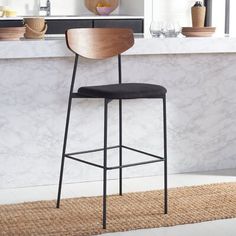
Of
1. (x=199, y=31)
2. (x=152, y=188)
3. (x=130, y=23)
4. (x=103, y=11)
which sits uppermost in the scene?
(x=199, y=31)

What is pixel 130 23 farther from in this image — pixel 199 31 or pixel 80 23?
pixel 199 31

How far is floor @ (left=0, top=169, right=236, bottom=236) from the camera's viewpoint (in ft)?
11.3

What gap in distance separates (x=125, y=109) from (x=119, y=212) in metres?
0.88

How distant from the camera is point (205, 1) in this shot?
726 centimetres

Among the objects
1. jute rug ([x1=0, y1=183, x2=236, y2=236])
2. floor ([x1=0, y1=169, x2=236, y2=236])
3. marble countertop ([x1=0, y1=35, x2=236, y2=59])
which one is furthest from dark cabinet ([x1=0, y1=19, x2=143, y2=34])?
jute rug ([x1=0, y1=183, x2=236, y2=236])

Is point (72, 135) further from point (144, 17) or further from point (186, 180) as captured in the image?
point (144, 17)

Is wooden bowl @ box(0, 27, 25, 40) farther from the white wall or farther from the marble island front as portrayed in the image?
the white wall

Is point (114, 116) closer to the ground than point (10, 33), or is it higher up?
closer to the ground

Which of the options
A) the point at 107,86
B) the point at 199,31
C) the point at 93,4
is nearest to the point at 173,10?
the point at 93,4

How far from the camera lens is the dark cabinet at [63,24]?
22.4 feet

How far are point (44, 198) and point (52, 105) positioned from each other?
58cm

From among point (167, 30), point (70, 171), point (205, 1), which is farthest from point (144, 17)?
point (70, 171)

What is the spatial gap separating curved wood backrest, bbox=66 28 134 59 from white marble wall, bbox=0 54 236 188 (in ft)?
1.16

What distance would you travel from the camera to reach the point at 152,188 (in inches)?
167
